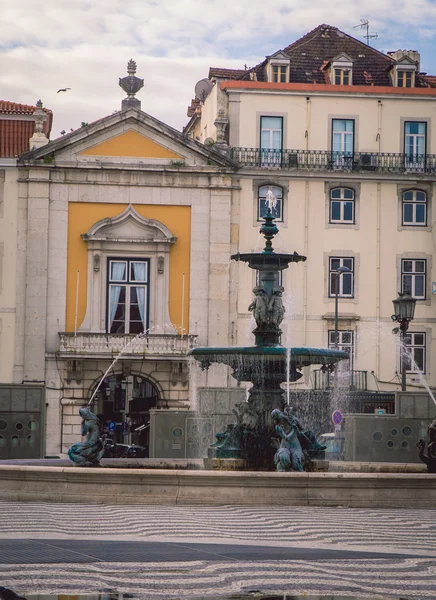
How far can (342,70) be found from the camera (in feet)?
159

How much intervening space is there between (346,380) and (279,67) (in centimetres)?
1139

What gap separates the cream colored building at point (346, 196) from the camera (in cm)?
4678

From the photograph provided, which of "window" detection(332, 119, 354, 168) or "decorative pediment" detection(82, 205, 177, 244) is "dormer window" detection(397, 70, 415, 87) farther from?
"decorative pediment" detection(82, 205, 177, 244)

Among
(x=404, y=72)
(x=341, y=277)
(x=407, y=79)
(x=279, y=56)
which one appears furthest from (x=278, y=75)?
(x=341, y=277)

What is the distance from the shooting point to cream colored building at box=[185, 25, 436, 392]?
4678 centimetres

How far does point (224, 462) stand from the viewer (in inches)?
861

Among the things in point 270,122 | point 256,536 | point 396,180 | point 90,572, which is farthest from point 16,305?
point 90,572

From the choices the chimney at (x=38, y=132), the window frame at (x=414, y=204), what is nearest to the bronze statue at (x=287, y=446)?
the chimney at (x=38, y=132)

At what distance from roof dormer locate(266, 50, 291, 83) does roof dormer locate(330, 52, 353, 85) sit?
1.60m

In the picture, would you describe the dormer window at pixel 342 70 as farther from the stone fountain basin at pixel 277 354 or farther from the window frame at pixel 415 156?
the stone fountain basin at pixel 277 354

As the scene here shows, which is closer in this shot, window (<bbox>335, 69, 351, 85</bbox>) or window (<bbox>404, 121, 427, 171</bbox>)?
window (<bbox>404, 121, 427, 171</bbox>)

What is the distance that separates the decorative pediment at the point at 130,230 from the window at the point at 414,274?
803 cm

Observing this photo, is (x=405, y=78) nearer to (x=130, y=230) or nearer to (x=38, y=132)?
(x=130, y=230)

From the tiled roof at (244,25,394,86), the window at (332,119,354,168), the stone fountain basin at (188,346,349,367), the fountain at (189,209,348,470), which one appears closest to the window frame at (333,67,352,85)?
the tiled roof at (244,25,394,86)
